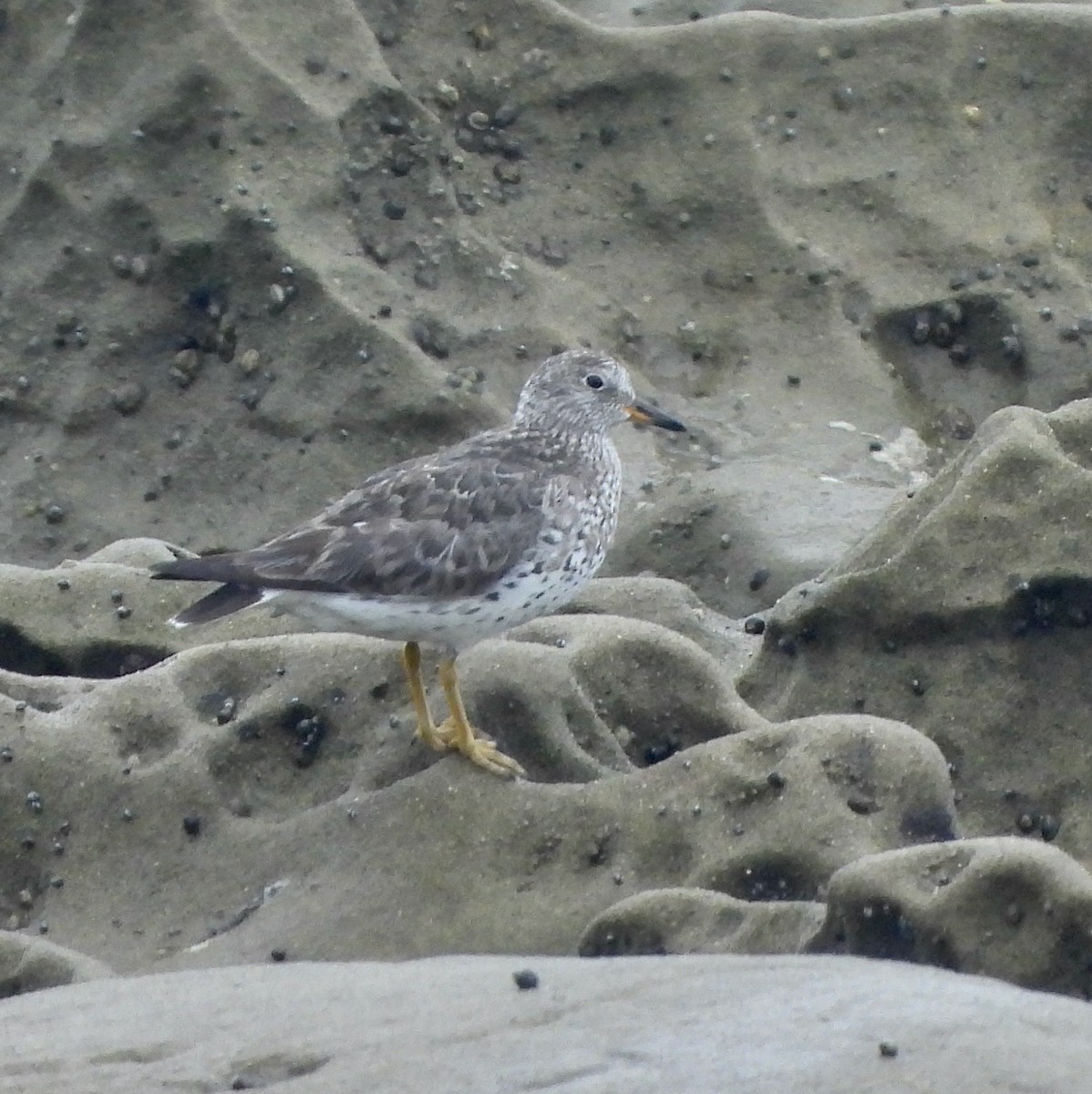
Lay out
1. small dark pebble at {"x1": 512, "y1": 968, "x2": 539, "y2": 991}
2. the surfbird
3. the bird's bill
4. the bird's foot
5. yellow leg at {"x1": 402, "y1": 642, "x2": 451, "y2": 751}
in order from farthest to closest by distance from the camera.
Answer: the bird's bill < the surfbird < yellow leg at {"x1": 402, "y1": 642, "x2": 451, "y2": 751} < the bird's foot < small dark pebble at {"x1": 512, "y1": 968, "x2": 539, "y2": 991}

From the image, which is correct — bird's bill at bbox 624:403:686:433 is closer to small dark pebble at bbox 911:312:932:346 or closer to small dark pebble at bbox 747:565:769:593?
small dark pebble at bbox 747:565:769:593

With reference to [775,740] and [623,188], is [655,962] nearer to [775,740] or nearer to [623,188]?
[775,740]

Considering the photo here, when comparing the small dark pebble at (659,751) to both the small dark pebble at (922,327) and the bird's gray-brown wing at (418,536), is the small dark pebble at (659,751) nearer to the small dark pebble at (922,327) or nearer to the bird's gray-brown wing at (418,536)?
the bird's gray-brown wing at (418,536)

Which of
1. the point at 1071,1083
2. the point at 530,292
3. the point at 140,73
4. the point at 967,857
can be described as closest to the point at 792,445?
the point at 530,292

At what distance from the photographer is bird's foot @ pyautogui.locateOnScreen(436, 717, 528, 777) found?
6.24 meters

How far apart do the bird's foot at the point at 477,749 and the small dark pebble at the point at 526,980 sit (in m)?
1.54

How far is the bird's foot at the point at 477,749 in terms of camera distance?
624 cm

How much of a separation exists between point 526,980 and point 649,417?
12.7ft

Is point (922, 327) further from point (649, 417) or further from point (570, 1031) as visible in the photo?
point (570, 1031)

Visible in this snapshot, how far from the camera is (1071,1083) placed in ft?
13.3

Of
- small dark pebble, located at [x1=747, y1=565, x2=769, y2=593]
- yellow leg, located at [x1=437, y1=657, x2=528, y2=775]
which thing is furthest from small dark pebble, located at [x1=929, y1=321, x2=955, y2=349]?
yellow leg, located at [x1=437, y1=657, x2=528, y2=775]

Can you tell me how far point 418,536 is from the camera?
6.85m

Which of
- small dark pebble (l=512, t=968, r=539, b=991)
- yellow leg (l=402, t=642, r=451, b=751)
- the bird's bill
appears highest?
small dark pebble (l=512, t=968, r=539, b=991)

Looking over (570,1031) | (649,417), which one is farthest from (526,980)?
(649,417)
